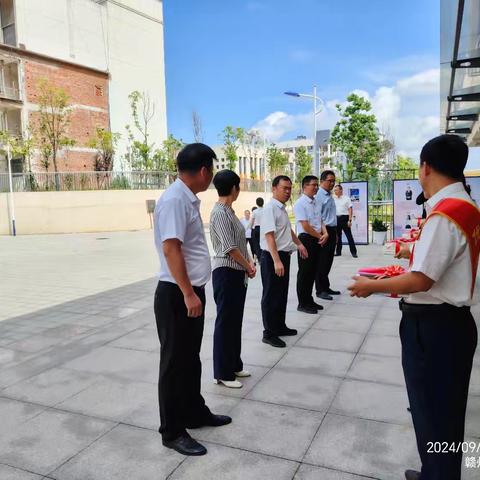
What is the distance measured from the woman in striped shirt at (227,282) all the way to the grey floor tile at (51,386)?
1.09m

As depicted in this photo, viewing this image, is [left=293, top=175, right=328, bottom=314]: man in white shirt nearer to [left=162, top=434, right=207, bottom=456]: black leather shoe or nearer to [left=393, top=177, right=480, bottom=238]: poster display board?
[left=162, top=434, right=207, bottom=456]: black leather shoe

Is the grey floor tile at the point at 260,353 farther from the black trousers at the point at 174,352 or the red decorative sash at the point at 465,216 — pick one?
the red decorative sash at the point at 465,216

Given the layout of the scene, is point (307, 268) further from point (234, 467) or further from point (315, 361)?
point (234, 467)

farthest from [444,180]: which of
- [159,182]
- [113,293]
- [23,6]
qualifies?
[23,6]

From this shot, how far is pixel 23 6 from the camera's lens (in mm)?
24578

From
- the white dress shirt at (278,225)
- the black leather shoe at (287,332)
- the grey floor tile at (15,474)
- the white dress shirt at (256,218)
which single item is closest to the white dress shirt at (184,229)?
the grey floor tile at (15,474)

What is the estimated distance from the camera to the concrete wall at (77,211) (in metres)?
20.4

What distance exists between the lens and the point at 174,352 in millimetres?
2570

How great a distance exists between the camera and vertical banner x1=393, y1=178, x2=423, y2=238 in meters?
11.5

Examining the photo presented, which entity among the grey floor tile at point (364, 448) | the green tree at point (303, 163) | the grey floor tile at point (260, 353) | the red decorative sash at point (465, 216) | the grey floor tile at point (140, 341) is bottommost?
the grey floor tile at point (260, 353)

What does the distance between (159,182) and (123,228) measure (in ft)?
11.9

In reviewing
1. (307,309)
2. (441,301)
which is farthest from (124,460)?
(307,309)

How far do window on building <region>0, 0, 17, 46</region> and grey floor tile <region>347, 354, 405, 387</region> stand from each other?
2690 centimetres

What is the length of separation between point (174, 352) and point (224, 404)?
871 mm
